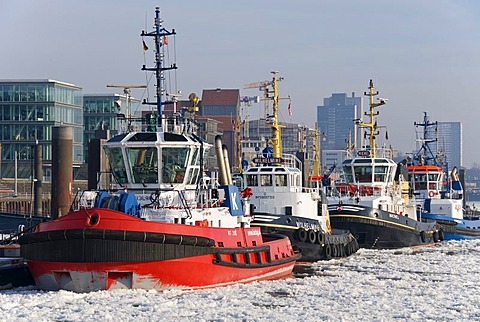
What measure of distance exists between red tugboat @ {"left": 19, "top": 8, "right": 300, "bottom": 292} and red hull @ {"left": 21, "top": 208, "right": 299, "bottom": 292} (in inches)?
0.9

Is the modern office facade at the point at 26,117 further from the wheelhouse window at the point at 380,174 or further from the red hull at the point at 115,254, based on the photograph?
the red hull at the point at 115,254

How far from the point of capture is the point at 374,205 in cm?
4025

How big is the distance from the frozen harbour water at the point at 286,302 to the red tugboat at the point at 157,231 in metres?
0.41

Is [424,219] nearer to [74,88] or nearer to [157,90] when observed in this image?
[157,90]

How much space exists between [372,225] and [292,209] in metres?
5.36

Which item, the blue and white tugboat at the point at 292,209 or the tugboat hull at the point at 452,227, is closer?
the blue and white tugboat at the point at 292,209

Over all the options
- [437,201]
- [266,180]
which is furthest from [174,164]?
[437,201]

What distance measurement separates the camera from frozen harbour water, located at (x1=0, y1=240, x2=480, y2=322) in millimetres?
18609

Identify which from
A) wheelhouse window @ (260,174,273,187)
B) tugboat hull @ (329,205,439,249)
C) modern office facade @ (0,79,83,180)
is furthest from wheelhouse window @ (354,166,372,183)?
modern office facade @ (0,79,83,180)

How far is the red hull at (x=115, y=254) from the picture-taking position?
19984 mm

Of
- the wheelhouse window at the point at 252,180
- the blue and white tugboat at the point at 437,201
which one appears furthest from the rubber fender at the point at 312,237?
the blue and white tugboat at the point at 437,201

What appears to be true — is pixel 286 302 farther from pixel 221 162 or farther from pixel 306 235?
pixel 306 235

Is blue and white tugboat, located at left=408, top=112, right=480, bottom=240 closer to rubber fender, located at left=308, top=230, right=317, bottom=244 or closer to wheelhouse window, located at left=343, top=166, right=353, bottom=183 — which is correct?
wheelhouse window, located at left=343, top=166, right=353, bottom=183

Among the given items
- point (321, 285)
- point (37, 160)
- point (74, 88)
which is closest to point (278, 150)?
point (37, 160)
